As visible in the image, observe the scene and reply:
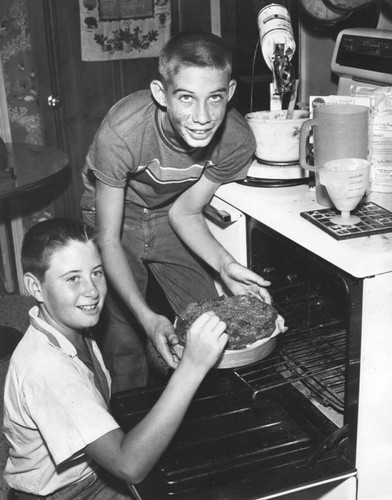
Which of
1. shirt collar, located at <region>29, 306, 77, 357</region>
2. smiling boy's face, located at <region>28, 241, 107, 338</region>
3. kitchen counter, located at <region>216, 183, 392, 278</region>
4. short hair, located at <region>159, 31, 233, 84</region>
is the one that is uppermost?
short hair, located at <region>159, 31, 233, 84</region>

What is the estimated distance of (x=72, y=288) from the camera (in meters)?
1.53

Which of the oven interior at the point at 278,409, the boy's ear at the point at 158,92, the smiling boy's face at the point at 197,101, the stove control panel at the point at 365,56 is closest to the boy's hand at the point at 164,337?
the oven interior at the point at 278,409

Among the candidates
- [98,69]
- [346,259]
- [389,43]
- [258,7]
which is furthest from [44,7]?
[346,259]

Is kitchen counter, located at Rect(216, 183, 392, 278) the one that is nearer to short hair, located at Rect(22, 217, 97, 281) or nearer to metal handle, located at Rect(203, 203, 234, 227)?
metal handle, located at Rect(203, 203, 234, 227)

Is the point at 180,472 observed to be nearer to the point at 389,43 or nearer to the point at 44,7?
the point at 389,43

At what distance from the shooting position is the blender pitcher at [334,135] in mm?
1656

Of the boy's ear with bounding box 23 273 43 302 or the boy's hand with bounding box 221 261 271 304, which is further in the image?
the boy's hand with bounding box 221 261 271 304

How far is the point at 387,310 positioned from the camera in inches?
55.9

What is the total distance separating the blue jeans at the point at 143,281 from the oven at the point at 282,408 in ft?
0.68

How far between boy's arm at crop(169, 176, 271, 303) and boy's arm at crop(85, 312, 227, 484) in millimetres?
485

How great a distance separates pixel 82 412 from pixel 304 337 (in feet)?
2.62

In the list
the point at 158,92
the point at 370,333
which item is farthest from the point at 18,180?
the point at 370,333

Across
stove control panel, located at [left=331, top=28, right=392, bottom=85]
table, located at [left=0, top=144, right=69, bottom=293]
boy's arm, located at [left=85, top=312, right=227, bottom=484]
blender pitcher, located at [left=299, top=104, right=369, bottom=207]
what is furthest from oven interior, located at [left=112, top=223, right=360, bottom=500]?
table, located at [left=0, top=144, right=69, bottom=293]

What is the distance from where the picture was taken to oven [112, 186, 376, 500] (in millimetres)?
1433
